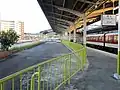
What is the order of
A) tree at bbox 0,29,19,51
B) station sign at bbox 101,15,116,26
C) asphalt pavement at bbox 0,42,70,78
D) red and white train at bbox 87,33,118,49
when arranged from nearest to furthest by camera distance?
asphalt pavement at bbox 0,42,70,78 < station sign at bbox 101,15,116,26 < red and white train at bbox 87,33,118,49 < tree at bbox 0,29,19,51

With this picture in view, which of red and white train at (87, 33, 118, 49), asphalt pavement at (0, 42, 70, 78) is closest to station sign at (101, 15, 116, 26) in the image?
asphalt pavement at (0, 42, 70, 78)

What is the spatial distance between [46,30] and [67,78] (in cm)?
9047

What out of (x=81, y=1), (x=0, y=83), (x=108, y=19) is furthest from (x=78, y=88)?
(x=81, y=1)

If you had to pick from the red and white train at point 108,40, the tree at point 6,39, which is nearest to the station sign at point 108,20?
the red and white train at point 108,40

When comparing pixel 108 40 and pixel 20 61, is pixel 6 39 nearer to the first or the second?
pixel 20 61

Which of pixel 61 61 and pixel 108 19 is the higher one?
pixel 108 19

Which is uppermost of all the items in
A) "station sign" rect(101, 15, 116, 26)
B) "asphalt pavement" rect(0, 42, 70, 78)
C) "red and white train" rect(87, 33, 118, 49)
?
"station sign" rect(101, 15, 116, 26)

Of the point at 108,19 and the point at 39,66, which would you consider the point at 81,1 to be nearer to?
the point at 108,19

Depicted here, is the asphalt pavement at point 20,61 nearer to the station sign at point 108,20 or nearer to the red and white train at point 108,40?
the station sign at point 108,20

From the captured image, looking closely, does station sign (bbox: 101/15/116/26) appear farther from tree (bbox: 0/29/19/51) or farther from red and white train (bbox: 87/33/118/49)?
tree (bbox: 0/29/19/51)

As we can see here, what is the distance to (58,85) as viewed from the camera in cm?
831

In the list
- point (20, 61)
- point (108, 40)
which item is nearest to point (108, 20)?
point (20, 61)

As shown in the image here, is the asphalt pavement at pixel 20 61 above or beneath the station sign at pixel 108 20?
beneath

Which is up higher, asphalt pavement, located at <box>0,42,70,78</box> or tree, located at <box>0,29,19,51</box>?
tree, located at <box>0,29,19,51</box>
